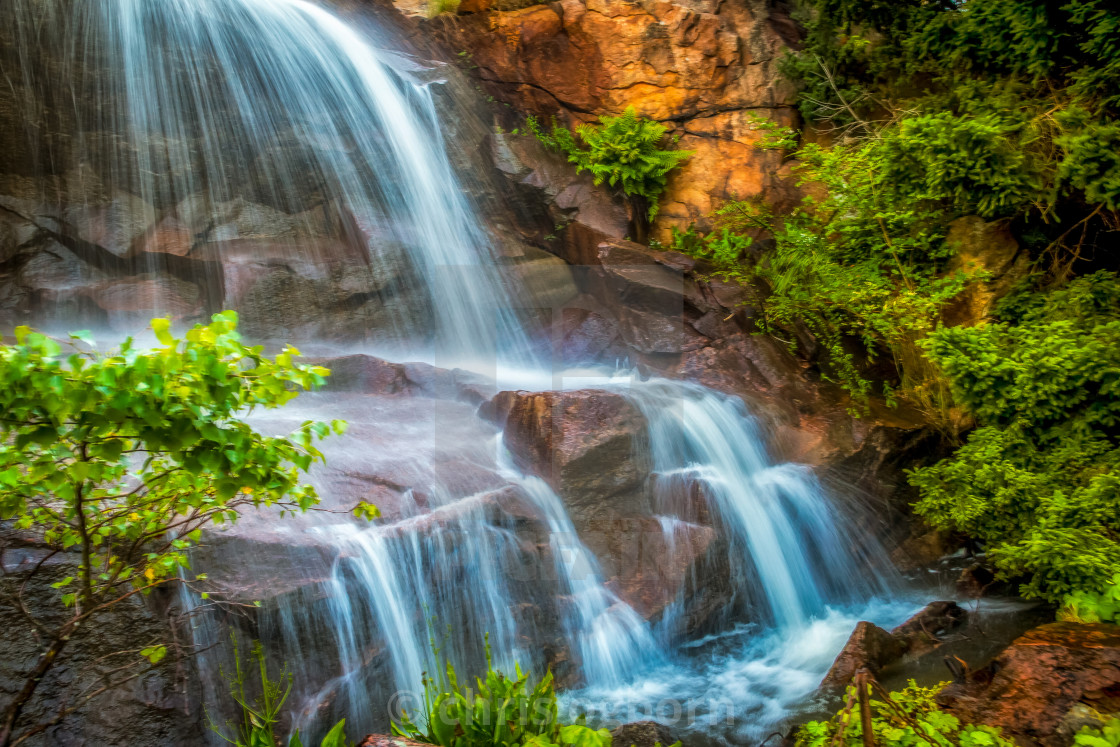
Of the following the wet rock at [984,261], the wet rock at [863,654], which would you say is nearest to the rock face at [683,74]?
the wet rock at [984,261]

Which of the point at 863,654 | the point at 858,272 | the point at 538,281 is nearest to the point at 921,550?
the point at 863,654

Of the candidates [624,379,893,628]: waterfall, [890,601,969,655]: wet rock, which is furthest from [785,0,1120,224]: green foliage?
[890,601,969,655]: wet rock

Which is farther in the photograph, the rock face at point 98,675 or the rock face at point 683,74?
the rock face at point 683,74

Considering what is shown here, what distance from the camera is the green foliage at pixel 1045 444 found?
5.21 meters

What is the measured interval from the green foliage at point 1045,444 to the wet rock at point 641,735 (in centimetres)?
335

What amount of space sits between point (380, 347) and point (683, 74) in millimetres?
6572

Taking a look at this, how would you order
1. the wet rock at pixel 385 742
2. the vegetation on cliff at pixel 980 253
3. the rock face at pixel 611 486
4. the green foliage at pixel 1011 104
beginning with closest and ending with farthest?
the wet rock at pixel 385 742, the vegetation on cliff at pixel 980 253, the green foliage at pixel 1011 104, the rock face at pixel 611 486

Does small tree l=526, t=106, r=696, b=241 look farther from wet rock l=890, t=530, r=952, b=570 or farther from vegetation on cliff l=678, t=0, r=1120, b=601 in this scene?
wet rock l=890, t=530, r=952, b=570

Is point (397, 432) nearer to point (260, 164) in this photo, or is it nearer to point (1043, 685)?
point (260, 164)

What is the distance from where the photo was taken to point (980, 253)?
7.59 metres

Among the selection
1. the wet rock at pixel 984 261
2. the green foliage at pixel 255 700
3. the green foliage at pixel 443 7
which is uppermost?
the green foliage at pixel 443 7

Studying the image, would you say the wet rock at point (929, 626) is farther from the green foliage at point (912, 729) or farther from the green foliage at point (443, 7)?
the green foliage at point (443, 7)

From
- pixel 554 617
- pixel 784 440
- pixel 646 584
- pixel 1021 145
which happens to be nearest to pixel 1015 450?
pixel 784 440

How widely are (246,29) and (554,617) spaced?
972 centimetres
